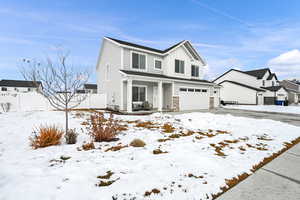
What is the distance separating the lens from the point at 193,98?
50.9 ft

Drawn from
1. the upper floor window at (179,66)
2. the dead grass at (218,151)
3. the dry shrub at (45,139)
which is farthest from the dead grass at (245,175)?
the upper floor window at (179,66)

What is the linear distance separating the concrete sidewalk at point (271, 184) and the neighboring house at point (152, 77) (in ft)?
30.6

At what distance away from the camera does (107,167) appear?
266 centimetres

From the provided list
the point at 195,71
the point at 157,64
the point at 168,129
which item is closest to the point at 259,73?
the point at 195,71

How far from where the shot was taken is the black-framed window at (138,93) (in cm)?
1318

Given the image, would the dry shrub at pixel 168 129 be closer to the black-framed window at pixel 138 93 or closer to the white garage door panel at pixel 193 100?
the black-framed window at pixel 138 93

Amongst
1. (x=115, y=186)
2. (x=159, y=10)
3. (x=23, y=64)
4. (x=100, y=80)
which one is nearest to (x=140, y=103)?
(x=100, y=80)

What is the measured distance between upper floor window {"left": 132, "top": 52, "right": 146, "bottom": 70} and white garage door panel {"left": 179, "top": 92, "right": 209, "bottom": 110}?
485 cm

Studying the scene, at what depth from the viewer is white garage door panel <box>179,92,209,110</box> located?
48.0ft

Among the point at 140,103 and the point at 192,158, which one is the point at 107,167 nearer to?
the point at 192,158

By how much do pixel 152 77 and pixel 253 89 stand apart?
72.4 feet

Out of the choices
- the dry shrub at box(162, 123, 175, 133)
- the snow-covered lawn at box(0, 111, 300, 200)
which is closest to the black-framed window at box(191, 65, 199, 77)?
the dry shrub at box(162, 123, 175, 133)

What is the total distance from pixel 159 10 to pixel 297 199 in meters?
16.5

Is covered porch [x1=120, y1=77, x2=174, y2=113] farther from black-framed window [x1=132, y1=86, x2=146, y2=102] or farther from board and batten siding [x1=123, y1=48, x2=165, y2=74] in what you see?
board and batten siding [x1=123, y1=48, x2=165, y2=74]
